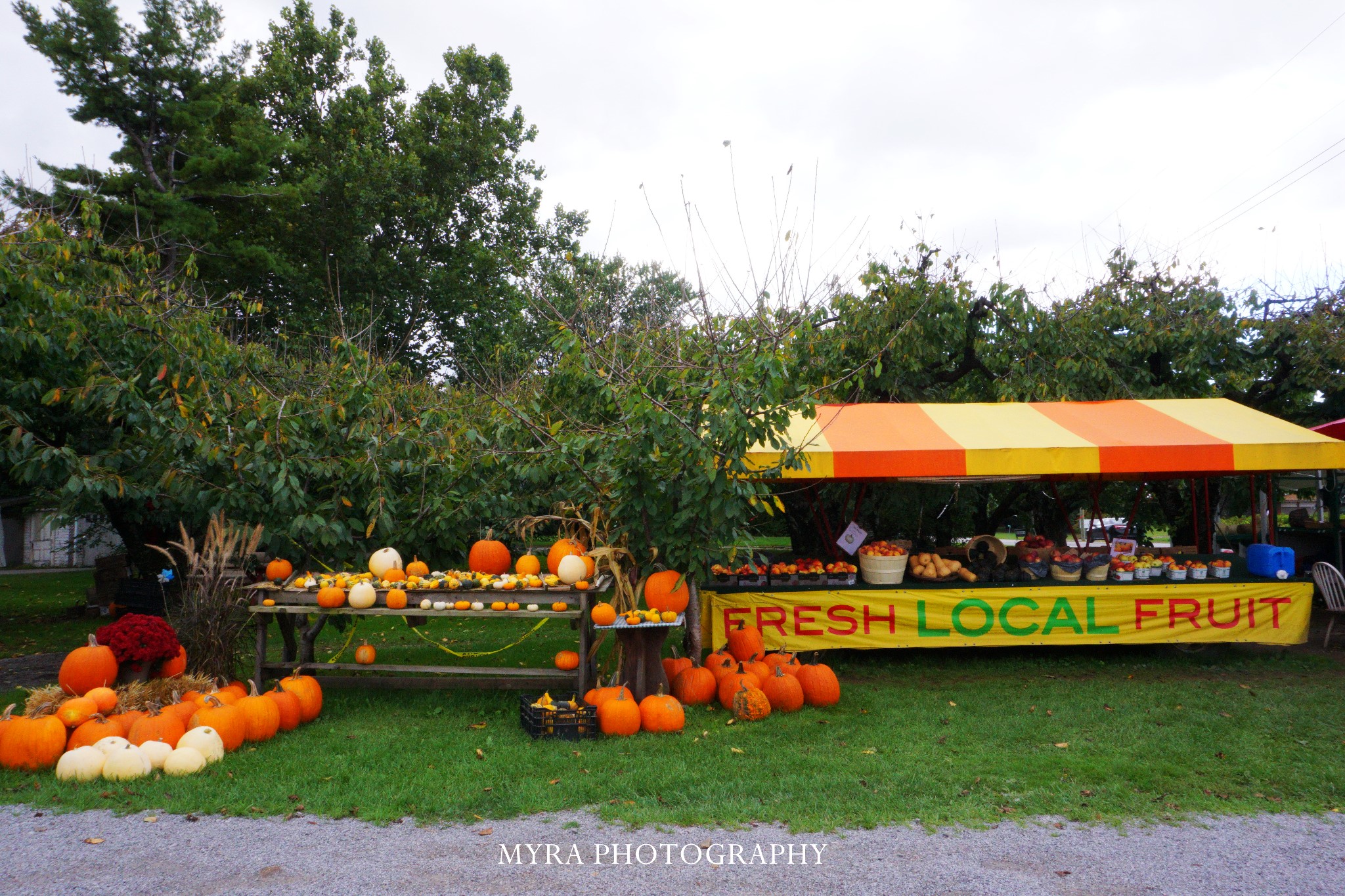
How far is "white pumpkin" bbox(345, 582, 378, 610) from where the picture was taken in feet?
20.4

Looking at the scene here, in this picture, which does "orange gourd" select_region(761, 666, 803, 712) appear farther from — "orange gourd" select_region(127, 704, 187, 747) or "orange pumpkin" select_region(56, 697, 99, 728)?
"orange pumpkin" select_region(56, 697, 99, 728)

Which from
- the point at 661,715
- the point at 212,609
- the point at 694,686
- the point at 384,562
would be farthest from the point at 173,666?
the point at 694,686

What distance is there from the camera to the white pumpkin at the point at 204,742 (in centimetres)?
503

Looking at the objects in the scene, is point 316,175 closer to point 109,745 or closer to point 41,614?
point 41,614

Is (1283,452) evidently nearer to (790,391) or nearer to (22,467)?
(790,391)

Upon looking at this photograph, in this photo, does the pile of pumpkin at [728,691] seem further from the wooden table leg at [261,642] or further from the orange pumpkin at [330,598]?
the wooden table leg at [261,642]

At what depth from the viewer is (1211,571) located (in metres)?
8.48

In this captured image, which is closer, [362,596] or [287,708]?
[287,708]

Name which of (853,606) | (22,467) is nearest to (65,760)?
(22,467)

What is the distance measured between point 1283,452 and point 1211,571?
134 centimetres

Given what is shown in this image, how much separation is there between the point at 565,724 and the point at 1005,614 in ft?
15.2

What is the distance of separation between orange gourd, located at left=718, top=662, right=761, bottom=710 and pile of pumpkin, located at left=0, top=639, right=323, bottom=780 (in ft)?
10.6

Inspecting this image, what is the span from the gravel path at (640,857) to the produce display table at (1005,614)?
12.4 ft

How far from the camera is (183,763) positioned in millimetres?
4898
